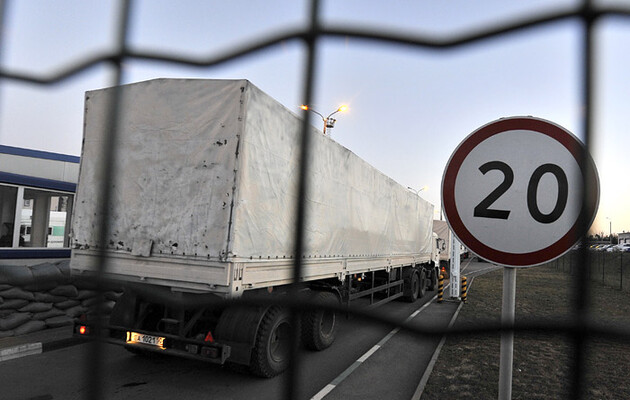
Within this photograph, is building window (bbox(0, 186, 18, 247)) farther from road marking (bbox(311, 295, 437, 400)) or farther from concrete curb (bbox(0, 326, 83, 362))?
road marking (bbox(311, 295, 437, 400))

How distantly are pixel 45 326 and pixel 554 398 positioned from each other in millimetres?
6538

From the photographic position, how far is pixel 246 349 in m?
3.85

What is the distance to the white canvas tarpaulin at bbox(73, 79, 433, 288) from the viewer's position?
368 centimetres

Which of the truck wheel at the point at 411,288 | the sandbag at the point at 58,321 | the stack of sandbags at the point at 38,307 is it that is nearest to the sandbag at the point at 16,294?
the stack of sandbags at the point at 38,307

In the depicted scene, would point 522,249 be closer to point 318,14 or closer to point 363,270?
point 318,14

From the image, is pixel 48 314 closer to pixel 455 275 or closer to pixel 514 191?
pixel 514 191

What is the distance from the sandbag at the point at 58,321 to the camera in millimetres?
5710

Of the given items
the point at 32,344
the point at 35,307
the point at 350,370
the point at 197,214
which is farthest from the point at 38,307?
the point at 350,370

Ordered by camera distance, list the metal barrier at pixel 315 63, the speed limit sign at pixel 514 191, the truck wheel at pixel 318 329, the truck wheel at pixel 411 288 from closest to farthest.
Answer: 1. the metal barrier at pixel 315 63
2. the speed limit sign at pixel 514 191
3. the truck wheel at pixel 318 329
4. the truck wheel at pixel 411 288

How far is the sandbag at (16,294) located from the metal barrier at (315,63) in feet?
17.4

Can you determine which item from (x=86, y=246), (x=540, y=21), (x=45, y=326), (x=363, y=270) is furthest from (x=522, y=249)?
(x=45, y=326)

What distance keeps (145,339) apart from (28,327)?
2881mm

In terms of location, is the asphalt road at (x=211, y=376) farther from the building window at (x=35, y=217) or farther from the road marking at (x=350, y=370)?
the building window at (x=35, y=217)

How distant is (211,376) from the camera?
170 inches
